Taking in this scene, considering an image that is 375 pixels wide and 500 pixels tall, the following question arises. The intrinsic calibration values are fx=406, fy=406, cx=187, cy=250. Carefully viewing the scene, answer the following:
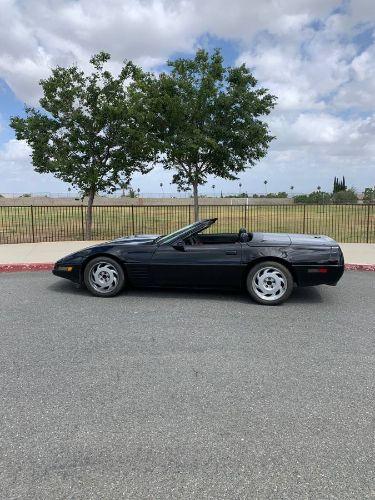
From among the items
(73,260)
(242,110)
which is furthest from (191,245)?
(242,110)

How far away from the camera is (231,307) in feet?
18.1

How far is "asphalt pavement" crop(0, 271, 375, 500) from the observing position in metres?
2.19

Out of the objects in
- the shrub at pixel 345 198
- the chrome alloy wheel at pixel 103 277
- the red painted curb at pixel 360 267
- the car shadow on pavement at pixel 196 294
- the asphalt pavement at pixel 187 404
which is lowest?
the asphalt pavement at pixel 187 404

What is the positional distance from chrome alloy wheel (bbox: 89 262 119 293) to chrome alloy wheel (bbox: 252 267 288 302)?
205 centimetres

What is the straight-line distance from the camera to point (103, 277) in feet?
19.9

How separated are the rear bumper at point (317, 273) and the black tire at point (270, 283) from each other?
14 cm

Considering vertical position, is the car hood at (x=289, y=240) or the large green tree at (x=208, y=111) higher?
the large green tree at (x=208, y=111)

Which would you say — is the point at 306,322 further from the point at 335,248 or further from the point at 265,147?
the point at 265,147

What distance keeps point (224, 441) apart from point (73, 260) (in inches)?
166

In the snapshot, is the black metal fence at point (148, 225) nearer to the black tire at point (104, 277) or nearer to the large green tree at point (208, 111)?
the large green tree at point (208, 111)

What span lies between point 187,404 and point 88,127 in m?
11.5

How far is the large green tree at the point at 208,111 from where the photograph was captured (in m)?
12.1

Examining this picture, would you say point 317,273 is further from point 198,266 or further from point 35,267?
point 35,267

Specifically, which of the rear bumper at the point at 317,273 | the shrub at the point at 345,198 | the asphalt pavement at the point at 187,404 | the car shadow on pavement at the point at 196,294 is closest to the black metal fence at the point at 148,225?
the car shadow on pavement at the point at 196,294
